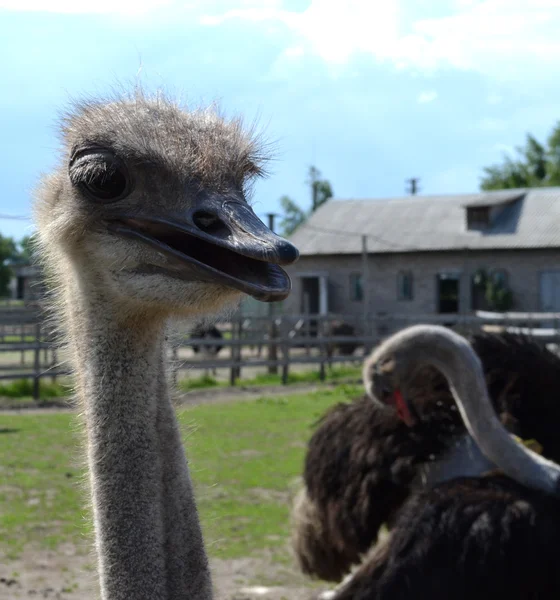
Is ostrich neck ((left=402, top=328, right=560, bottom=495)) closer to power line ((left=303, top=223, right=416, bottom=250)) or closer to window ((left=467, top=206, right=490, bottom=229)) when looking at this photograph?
power line ((left=303, top=223, right=416, bottom=250))

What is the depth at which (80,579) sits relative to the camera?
420cm

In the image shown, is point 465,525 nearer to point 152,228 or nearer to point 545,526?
point 545,526

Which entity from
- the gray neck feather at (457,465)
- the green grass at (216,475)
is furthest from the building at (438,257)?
the gray neck feather at (457,465)

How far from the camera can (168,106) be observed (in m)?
1.78

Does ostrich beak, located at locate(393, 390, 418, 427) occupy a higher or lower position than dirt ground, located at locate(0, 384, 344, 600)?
higher

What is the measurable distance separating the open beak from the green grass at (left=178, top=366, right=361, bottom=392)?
29.9 ft

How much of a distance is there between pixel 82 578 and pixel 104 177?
2992mm

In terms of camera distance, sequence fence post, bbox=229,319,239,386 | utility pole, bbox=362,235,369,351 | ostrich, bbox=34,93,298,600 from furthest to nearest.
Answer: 1. utility pole, bbox=362,235,369,351
2. fence post, bbox=229,319,239,386
3. ostrich, bbox=34,93,298,600

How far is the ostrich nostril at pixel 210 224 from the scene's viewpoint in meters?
1.50

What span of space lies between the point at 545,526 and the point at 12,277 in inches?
1075

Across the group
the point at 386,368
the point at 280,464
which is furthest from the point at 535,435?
the point at 280,464

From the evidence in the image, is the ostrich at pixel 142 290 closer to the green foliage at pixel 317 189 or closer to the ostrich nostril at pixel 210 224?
the ostrich nostril at pixel 210 224

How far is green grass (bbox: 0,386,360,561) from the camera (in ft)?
15.8

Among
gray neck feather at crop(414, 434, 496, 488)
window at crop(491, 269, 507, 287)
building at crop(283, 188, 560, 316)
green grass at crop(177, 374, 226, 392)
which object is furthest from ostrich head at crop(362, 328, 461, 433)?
window at crop(491, 269, 507, 287)
